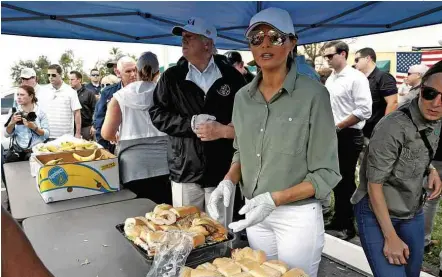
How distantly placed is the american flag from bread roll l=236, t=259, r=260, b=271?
10590 millimetres

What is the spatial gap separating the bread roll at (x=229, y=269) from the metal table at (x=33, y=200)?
1.40 meters

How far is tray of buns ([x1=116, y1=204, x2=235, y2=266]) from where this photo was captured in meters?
1.43

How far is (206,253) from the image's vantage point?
1.46m

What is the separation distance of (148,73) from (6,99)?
377 inches

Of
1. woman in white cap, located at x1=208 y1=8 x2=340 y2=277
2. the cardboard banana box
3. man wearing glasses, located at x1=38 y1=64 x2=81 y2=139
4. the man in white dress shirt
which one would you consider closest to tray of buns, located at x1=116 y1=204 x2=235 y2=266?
woman in white cap, located at x1=208 y1=8 x2=340 y2=277

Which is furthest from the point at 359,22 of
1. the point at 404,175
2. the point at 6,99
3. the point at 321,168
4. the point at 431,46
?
the point at 6,99

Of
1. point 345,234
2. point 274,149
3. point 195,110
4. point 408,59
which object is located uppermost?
point 408,59

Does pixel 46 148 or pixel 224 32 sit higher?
pixel 224 32

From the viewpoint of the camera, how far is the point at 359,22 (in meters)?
3.16

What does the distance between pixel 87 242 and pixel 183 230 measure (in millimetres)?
538

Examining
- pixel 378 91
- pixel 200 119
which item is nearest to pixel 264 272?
pixel 200 119

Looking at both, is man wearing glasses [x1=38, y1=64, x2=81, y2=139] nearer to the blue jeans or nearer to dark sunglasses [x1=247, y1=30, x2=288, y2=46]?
dark sunglasses [x1=247, y1=30, x2=288, y2=46]

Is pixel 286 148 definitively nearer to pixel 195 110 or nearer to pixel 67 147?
pixel 195 110

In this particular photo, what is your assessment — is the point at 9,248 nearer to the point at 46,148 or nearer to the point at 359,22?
the point at 46,148
